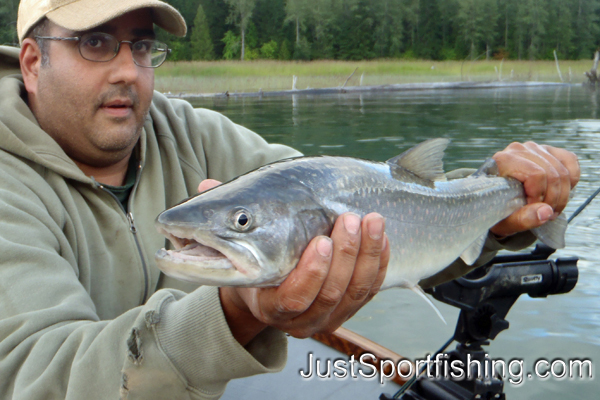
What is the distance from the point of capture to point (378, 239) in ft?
4.94

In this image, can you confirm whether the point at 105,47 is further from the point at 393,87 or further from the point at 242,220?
the point at 393,87

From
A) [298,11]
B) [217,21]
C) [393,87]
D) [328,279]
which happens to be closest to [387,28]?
[298,11]

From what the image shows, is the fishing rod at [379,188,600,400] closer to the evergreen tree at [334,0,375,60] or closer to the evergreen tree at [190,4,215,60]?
the evergreen tree at [190,4,215,60]

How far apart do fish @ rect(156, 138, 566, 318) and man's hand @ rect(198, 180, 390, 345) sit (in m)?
0.04

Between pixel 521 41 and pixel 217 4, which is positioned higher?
pixel 217 4

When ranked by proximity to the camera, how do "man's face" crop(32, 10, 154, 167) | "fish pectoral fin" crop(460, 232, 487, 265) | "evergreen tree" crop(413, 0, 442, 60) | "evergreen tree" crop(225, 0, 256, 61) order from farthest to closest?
"evergreen tree" crop(413, 0, 442, 60) < "evergreen tree" crop(225, 0, 256, 61) < "man's face" crop(32, 10, 154, 167) < "fish pectoral fin" crop(460, 232, 487, 265)

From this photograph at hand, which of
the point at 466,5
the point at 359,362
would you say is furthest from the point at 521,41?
the point at 359,362

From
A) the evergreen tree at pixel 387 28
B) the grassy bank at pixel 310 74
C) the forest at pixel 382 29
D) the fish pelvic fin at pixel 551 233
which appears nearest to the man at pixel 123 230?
the fish pelvic fin at pixel 551 233

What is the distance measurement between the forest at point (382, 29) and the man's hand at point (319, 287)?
57269 mm

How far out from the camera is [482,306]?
2473mm

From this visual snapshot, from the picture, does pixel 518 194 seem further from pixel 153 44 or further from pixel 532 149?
pixel 153 44

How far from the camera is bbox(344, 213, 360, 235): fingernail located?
148 cm

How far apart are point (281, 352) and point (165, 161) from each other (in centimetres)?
151

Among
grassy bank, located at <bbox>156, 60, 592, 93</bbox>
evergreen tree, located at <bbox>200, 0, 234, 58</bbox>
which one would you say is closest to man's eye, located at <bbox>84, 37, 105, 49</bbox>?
grassy bank, located at <bbox>156, 60, 592, 93</bbox>
